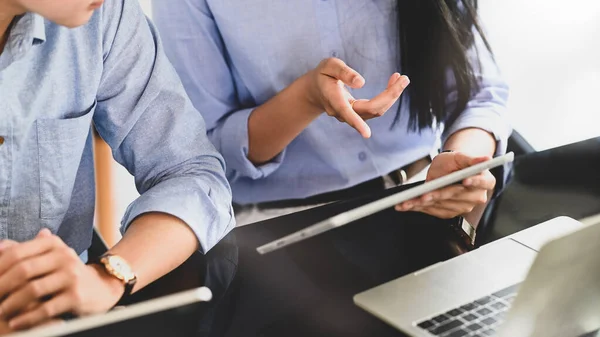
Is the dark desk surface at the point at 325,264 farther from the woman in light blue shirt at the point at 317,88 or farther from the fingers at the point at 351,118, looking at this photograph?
the woman in light blue shirt at the point at 317,88

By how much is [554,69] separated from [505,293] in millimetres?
1000

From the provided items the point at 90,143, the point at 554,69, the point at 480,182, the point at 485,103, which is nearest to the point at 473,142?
the point at 485,103

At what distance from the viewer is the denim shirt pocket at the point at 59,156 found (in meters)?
0.88

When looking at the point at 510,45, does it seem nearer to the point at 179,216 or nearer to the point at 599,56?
the point at 599,56

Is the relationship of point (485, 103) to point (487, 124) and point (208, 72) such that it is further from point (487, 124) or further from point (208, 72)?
point (208, 72)

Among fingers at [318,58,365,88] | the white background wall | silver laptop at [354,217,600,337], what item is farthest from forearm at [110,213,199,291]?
the white background wall

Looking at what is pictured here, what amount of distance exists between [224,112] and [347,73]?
32 centimetres

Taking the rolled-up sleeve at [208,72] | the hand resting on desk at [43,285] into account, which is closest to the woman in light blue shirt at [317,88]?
the rolled-up sleeve at [208,72]

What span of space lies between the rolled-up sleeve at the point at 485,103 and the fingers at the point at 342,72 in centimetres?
33

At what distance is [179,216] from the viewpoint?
2.72 ft

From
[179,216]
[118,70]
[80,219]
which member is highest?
[118,70]

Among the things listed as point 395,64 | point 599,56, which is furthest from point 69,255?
point 599,56

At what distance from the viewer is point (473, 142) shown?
1210 mm

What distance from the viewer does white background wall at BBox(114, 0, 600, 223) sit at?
1574mm
